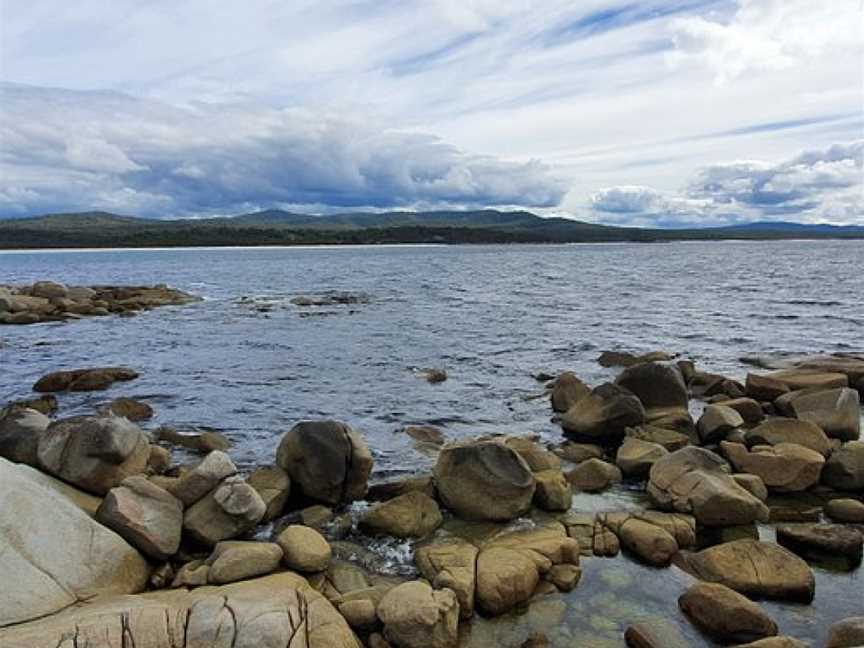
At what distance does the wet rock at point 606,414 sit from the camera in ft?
52.7

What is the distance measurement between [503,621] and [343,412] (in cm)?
1150

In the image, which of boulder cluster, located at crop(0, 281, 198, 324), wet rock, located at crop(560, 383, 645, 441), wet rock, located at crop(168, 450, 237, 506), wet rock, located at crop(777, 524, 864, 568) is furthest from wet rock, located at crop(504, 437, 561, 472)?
boulder cluster, located at crop(0, 281, 198, 324)

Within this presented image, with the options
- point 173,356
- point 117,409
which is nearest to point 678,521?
point 117,409

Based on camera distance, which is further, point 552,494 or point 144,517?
point 552,494

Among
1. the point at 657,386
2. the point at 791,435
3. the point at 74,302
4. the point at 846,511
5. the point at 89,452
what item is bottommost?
the point at 74,302

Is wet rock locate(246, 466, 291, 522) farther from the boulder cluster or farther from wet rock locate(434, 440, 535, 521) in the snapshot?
the boulder cluster

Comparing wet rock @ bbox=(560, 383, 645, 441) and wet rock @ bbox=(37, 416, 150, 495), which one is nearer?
wet rock @ bbox=(37, 416, 150, 495)

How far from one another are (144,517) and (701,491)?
8938 mm

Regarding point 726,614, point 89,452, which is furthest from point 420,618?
point 89,452

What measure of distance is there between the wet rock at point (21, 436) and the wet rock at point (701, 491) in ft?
35.4

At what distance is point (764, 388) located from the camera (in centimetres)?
1872

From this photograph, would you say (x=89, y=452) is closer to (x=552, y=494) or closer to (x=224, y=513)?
(x=224, y=513)

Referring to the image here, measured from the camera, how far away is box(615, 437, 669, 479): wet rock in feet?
44.7

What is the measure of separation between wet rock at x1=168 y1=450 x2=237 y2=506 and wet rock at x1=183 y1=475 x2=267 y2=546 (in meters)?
0.11
